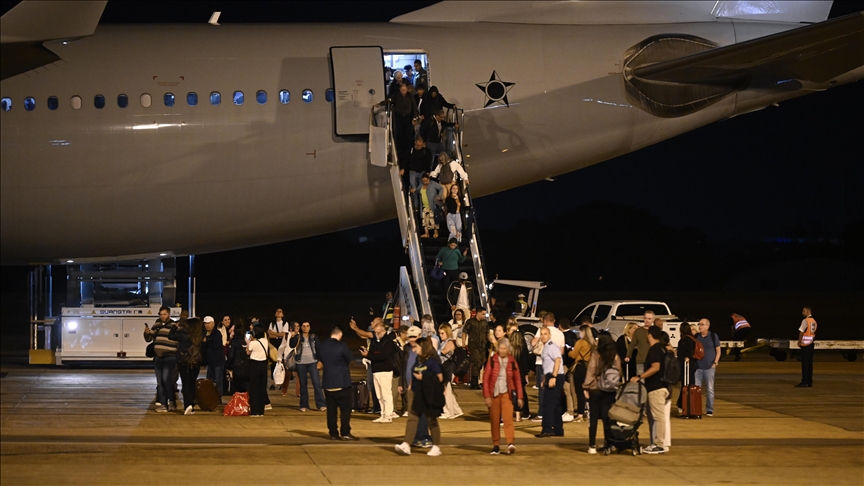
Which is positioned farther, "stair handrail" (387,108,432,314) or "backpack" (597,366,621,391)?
"stair handrail" (387,108,432,314)

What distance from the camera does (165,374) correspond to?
1720 cm

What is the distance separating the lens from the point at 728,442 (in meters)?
14.5

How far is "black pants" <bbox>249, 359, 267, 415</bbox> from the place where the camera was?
655 inches

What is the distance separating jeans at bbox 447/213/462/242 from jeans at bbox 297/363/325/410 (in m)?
3.80

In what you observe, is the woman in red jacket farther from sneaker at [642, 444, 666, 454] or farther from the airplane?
the airplane

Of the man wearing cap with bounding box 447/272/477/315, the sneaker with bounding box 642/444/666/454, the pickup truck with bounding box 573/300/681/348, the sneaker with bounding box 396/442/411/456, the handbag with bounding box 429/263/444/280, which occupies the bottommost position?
the sneaker with bounding box 642/444/666/454

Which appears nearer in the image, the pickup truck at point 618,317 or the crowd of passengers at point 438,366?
the crowd of passengers at point 438,366

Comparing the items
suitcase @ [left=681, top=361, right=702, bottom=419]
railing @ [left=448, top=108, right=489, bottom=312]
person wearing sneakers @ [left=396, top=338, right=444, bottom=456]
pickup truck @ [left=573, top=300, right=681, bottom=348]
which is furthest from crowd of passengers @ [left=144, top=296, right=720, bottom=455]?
pickup truck @ [left=573, top=300, right=681, bottom=348]

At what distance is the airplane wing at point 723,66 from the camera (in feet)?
59.6

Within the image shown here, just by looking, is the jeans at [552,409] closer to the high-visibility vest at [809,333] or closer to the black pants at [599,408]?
the black pants at [599,408]

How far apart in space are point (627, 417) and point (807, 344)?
9.22m

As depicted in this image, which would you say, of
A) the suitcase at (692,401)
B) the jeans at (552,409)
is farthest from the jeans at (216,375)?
the suitcase at (692,401)

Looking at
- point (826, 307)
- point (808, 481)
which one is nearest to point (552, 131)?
point (808, 481)

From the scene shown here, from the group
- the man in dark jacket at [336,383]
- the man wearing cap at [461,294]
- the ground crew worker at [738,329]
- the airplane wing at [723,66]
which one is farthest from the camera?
the ground crew worker at [738,329]
